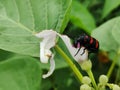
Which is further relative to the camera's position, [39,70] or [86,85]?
[39,70]

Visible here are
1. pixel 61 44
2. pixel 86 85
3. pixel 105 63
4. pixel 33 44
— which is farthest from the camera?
pixel 105 63

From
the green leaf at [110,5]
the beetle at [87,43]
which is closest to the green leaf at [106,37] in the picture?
the green leaf at [110,5]

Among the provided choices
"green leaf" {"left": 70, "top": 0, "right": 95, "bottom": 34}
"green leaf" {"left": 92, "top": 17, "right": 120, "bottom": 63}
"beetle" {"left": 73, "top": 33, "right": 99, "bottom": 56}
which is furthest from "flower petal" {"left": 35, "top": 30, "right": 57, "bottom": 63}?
"green leaf" {"left": 70, "top": 0, "right": 95, "bottom": 34}

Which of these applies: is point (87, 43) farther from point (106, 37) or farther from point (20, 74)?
point (106, 37)

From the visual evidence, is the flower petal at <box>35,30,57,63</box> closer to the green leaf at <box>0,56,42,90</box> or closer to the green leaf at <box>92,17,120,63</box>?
the green leaf at <box>0,56,42,90</box>

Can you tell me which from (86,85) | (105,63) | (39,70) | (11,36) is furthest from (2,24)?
(105,63)

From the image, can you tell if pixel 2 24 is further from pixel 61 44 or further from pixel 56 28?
pixel 61 44
